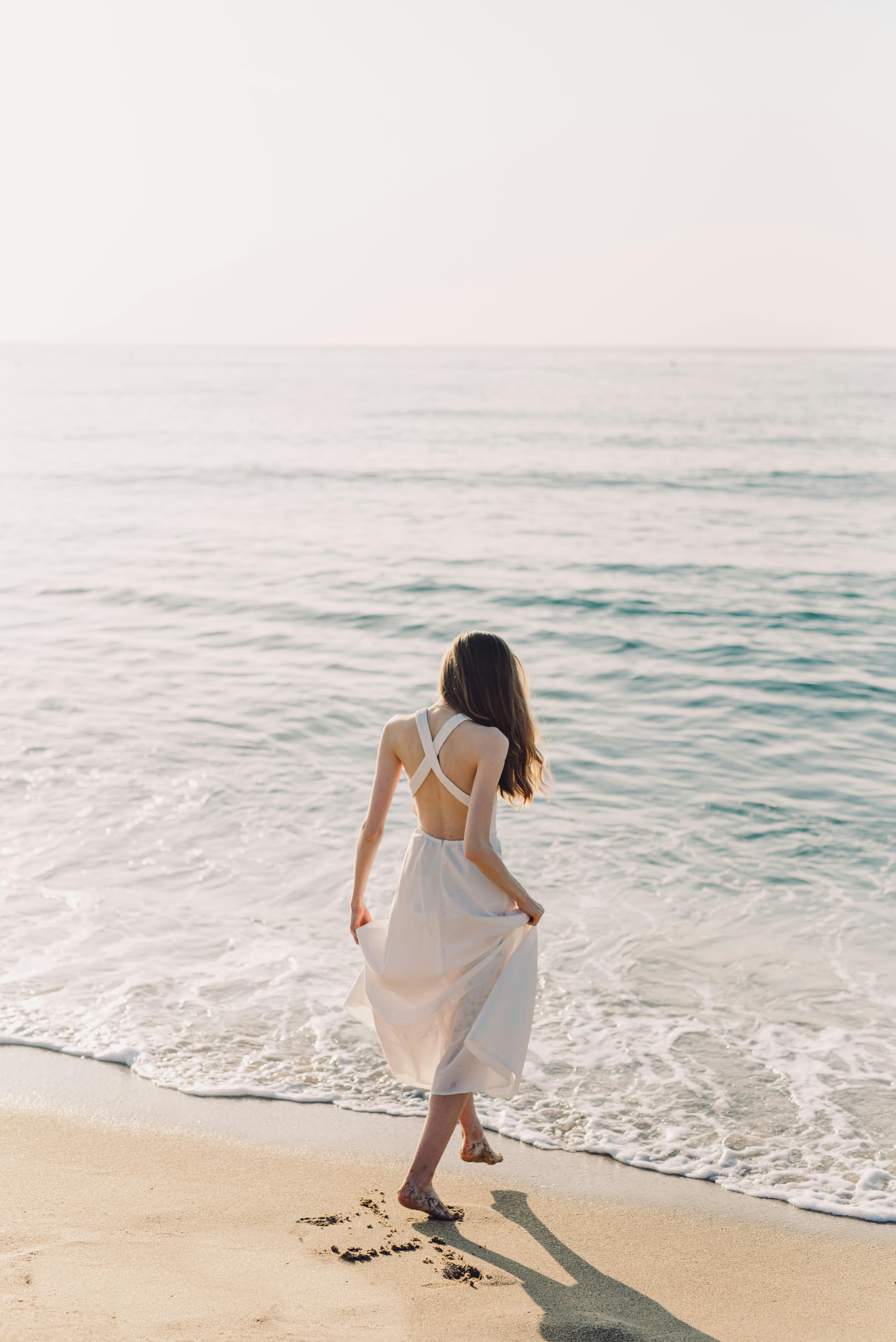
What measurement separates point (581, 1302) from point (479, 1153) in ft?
2.49

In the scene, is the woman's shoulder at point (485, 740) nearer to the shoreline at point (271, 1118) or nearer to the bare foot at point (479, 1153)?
the bare foot at point (479, 1153)

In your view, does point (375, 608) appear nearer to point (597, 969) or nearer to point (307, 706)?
point (307, 706)

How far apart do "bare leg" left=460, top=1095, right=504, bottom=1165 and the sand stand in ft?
0.46

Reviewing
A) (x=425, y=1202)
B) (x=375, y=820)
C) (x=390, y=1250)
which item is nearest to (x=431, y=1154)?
(x=425, y=1202)

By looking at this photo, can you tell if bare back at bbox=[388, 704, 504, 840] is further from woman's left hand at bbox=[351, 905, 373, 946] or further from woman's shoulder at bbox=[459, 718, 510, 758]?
woman's left hand at bbox=[351, 905, 373, 946]

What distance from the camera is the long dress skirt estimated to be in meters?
3.60

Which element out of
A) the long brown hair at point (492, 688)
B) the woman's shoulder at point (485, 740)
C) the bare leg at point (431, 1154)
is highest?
the long brown hair at point (492, 688)

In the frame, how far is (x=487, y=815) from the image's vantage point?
11.7ft

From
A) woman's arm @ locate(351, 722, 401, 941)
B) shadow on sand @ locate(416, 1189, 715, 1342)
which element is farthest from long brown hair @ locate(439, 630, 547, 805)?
shadow on sand @ locate(416, 1189, 715, 1342)

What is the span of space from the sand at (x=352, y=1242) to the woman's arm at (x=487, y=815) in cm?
115

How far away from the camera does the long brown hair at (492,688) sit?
3.59 metres

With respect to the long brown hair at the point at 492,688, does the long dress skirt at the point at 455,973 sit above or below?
below

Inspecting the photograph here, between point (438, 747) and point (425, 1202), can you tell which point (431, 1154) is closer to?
point (425, 1202)

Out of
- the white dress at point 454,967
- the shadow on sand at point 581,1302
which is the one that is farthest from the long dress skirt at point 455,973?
the shadow on sand at point 581,1302
